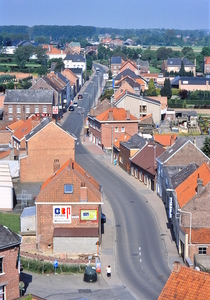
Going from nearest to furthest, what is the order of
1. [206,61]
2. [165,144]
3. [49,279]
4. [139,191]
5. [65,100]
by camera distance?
[49,279] < [139,191] < [165,144] < [65,100] < [206,61]

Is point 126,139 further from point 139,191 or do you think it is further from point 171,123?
point 171,123

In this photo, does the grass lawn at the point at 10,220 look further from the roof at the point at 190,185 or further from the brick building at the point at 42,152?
the roof at the point at 190,185

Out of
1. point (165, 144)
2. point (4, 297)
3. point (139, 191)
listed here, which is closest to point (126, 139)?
point (165, 144)

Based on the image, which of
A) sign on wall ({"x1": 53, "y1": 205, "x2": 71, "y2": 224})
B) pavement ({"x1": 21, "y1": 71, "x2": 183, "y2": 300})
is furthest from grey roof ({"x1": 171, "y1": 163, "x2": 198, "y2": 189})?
sign on wall ({"x1": 53, "y1": 205, "x2": 71, "y2": 224})

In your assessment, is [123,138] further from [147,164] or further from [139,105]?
[139,105]

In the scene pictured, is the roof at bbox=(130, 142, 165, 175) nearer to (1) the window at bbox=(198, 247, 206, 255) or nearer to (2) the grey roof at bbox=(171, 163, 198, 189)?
(2) the grey roof at bbox=(171, 163, 198, 189)
